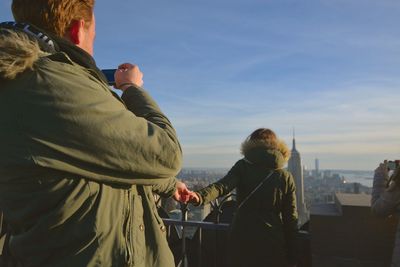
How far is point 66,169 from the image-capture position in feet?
4.77

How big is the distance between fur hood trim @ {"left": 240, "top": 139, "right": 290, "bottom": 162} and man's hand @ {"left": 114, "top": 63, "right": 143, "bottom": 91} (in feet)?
9.80


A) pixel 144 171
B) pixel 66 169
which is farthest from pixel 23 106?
pixel 144 171

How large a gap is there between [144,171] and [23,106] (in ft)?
1.64

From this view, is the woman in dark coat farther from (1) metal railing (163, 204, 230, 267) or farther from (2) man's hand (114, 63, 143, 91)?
(2) man's hand (114, 63, 143, 91)

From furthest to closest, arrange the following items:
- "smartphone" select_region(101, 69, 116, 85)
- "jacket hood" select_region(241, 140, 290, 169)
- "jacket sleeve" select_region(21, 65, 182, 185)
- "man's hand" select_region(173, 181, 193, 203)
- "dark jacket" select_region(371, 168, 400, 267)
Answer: "jacket hood" select_region(241, 140, 290, 169) < "dark jacket" select_region(371, 168, 400, 267) < "man's hand" select_region(173, 181, 193, 203) < "smartphone" select_region(101, 69, 116, 85) < "jacket sleeve" select_region(21, 65, 182, 185)

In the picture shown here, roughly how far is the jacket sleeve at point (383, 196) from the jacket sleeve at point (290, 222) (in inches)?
38.2

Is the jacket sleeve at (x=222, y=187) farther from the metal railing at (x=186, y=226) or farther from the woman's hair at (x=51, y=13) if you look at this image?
the woman's hair at (x=51, y=13)

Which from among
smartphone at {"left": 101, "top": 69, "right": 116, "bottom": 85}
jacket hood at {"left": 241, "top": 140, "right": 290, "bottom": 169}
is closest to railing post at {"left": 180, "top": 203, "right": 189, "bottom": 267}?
jacket hood at {"left": 241, "top": 140, "right": 290, "bottom": 169}

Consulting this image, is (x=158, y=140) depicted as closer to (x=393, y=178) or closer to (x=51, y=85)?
(x=51, y=85)

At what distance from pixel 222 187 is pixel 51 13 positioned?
331 cm

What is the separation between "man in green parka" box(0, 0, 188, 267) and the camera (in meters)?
1.43

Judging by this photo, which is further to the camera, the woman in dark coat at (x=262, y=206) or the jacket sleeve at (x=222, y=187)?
the woman in dark coat at (x=262, y=206)

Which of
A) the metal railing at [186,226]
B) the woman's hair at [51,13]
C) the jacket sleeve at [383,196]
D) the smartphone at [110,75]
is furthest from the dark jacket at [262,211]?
the woman's hair at [51,13]

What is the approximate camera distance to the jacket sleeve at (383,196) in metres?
3.77
